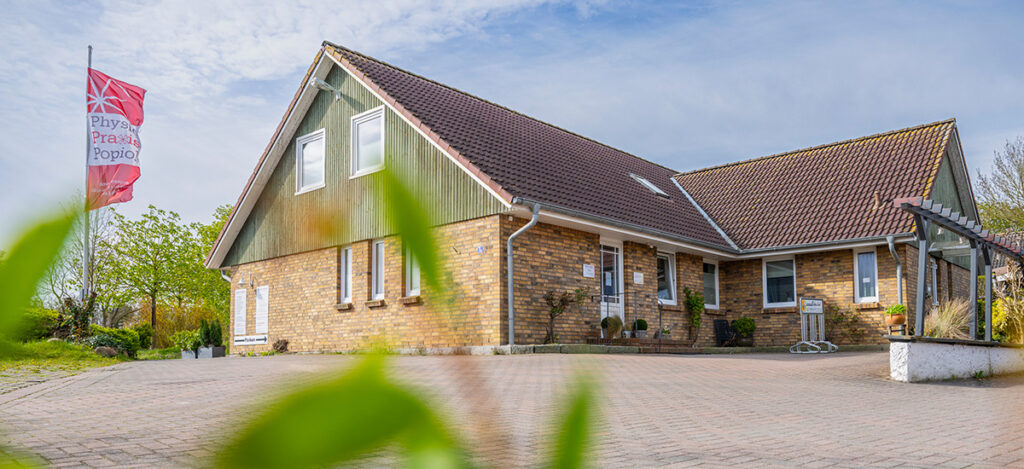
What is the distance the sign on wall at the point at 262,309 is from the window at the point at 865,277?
13683 millimetres

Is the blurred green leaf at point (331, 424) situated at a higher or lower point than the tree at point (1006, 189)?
lower

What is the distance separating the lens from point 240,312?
21.1 m

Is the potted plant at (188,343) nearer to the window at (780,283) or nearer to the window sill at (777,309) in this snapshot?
the window sill at (777,309)

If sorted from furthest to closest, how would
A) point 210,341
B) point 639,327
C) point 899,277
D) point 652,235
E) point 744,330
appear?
1. point 210,341
2. point 744,330
3. point 899,277
4. point 652,235
5. point 639,327

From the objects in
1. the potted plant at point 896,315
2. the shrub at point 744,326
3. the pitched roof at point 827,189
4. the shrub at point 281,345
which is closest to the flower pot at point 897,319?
the potted plant at point 896,315

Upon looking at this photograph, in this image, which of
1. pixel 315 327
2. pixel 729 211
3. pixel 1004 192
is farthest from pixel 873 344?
pixel 1004 192

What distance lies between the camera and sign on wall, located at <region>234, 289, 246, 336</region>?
2075 cm

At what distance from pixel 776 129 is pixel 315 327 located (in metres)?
17.4

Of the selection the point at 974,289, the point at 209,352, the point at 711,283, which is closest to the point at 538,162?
the point at 711,283

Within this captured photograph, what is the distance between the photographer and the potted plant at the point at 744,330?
62.1 feet

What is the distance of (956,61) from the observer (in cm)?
84

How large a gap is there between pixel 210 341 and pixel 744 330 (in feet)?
44.6

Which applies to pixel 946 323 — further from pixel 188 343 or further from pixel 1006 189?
pixel 1006 189

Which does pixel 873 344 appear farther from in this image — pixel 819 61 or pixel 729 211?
pixel 819 61
